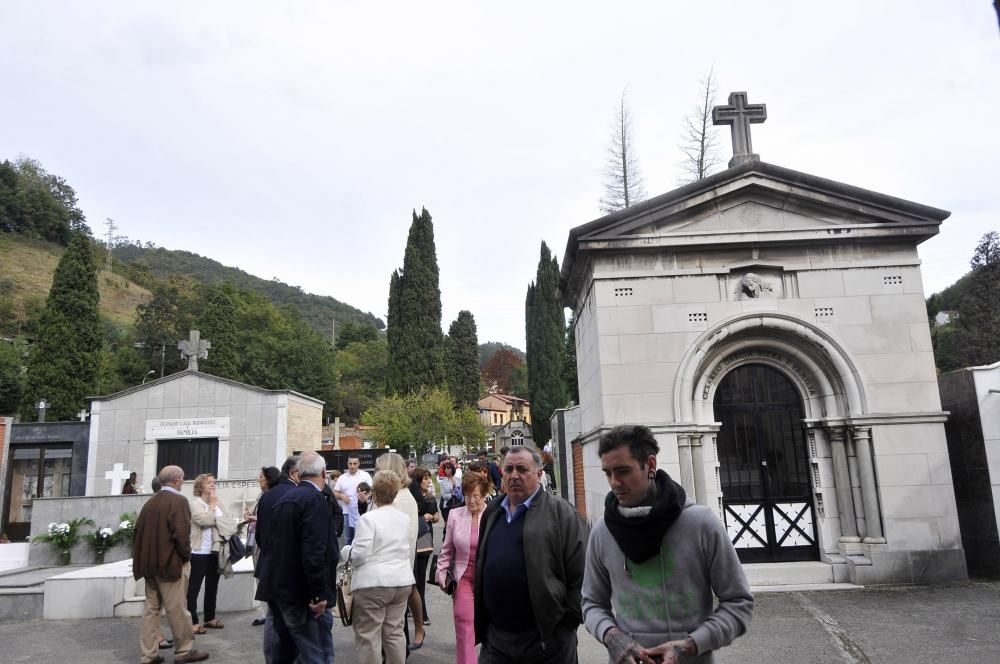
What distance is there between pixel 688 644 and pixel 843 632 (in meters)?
5.33

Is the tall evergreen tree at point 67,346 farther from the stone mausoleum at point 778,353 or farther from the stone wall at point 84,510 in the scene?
the stone mausoleum at point 778,353

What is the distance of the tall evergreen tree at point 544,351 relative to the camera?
46.6 meters

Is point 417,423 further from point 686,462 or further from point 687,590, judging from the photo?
point 687,590

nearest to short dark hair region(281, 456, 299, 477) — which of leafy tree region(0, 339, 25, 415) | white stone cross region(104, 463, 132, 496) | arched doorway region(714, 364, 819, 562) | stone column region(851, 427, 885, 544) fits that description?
arched doorway region(714, 364, 819, 562)

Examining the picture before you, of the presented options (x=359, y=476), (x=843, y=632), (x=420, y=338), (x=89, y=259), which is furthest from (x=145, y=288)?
(x=843, y=632)

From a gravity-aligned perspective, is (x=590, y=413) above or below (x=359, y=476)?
above

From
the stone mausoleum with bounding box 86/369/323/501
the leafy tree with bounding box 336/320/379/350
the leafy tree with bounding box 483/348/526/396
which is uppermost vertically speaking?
the leafy tree with bounding box 336/320/379/350

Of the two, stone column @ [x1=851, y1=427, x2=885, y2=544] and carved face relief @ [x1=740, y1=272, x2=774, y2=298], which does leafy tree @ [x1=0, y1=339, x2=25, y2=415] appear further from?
stone column @ [x1=851, y1=427, x2=885, y2=544]

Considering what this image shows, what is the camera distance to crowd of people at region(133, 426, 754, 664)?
274 cm

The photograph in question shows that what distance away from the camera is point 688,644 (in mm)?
2572

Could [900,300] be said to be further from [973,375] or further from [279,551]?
[279,551]

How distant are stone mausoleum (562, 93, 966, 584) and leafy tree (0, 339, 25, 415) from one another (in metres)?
39.9

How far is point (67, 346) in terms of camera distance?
114 ft

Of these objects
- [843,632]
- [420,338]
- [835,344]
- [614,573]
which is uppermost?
[420,338]
